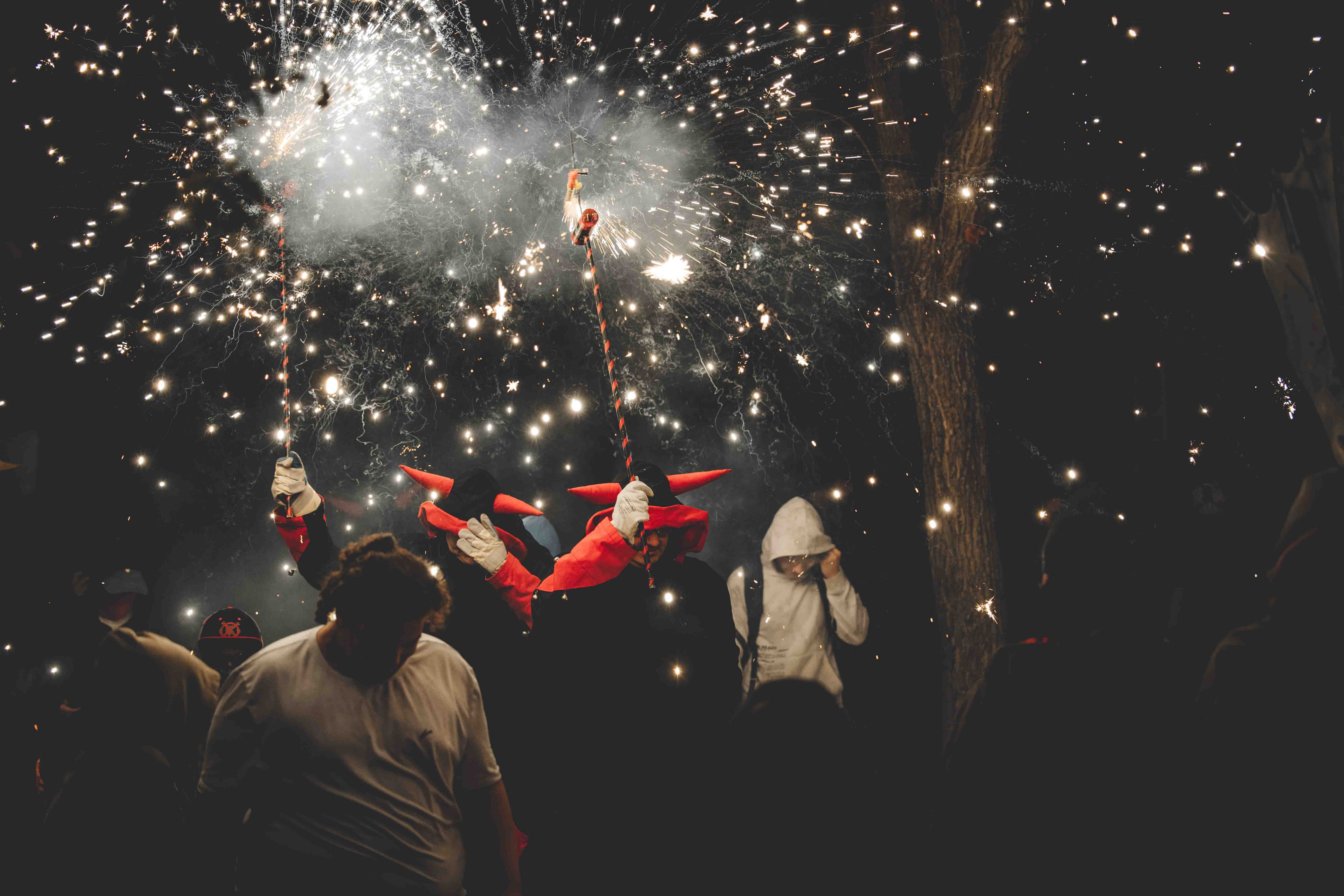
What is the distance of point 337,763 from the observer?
196cm

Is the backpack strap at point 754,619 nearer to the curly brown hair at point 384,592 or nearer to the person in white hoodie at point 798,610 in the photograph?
the person in white hoodie at point 798,610

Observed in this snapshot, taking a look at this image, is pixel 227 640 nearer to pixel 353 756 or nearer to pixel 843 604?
pixel 353 756

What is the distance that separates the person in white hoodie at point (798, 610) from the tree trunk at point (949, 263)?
2.90ft

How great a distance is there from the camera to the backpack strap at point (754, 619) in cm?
399

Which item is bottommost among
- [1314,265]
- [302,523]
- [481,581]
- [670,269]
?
[481,581]

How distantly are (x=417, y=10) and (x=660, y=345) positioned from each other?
3.46 metres

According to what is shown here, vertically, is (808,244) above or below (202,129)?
below

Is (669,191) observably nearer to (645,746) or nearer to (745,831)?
(645,746)

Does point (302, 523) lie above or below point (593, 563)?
above

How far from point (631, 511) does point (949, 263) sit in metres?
3.21

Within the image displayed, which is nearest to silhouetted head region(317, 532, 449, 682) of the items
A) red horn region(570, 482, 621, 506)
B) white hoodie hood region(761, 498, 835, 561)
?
red horn region(570, 482, 621, 506)

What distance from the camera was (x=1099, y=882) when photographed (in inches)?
68.1

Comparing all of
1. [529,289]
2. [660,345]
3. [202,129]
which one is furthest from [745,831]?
[202,129]

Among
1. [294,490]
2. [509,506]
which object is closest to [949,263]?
[509,506]
